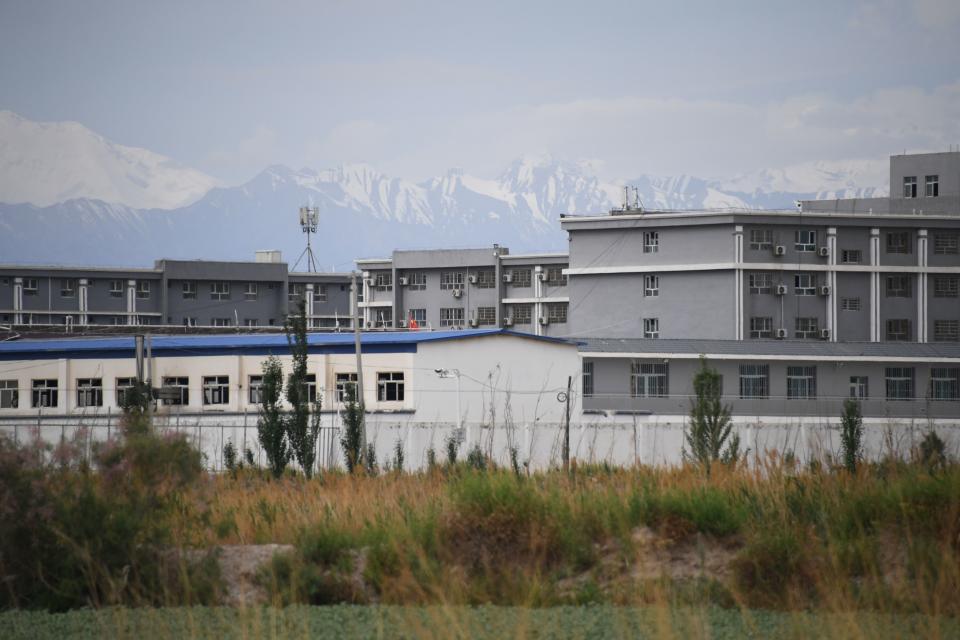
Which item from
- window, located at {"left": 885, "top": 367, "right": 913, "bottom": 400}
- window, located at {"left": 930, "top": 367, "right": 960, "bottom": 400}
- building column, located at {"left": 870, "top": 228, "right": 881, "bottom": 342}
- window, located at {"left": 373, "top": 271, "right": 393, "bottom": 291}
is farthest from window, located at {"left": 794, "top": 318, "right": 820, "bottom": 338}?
window, located at {"left": 373, "top": 271, "right": 393, "bottom": 291}

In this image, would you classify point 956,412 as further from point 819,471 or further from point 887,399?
point 819,471

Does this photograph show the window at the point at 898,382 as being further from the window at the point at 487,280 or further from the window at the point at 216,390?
the window at the point at 487,280

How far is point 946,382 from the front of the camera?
4862cm

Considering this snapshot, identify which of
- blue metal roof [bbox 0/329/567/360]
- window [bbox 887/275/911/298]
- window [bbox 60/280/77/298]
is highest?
window [bbox 60/280/77/298]

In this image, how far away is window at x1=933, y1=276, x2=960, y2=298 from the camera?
56156 millimetres

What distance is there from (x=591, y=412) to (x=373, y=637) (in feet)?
119

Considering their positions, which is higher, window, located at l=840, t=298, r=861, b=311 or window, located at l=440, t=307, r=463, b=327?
window, located at l=840, t=298, r=861, b=311

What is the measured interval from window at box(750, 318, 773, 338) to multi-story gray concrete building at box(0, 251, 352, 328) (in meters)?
30.9

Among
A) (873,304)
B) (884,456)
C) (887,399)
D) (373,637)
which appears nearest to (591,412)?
(887,399)

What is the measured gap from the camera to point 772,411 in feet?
156

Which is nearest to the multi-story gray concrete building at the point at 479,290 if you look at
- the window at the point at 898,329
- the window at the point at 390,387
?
the window at the point at 898,329

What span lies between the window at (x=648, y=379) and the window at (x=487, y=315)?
25901 millimetres

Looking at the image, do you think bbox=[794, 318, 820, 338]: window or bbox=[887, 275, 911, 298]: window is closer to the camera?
bbox=[794, 318, 820, 338]: window

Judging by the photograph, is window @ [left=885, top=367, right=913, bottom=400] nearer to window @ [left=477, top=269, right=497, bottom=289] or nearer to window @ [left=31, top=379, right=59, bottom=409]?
window @ [left=477, top=269, right=497, bottom=289]
